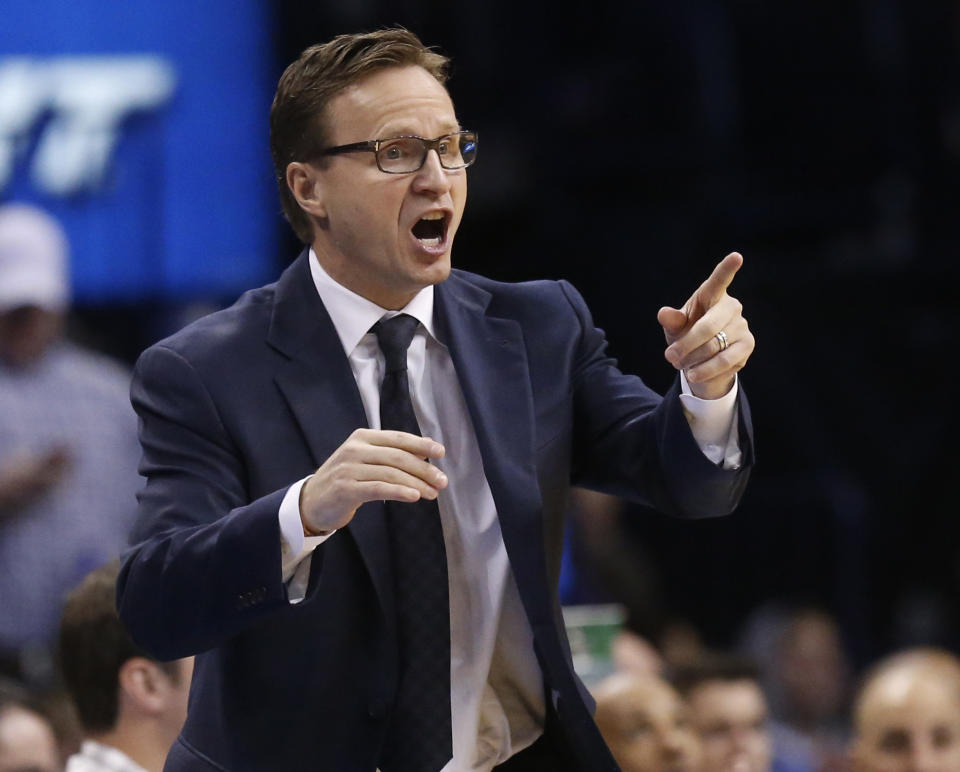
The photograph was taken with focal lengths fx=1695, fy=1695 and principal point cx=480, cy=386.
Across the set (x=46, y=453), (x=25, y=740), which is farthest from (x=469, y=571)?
(x=46, y=453)

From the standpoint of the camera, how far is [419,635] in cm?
231

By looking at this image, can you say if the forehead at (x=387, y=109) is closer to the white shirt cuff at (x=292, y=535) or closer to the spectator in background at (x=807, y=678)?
the white shirt cuff at (x=292, y=535)

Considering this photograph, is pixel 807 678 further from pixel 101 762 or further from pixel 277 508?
pixel 277 508

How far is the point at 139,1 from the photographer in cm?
776

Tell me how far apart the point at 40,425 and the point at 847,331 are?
145 inches

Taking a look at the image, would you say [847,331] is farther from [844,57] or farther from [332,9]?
[332,9]

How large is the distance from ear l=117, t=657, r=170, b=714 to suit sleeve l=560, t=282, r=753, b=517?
1.19 metres

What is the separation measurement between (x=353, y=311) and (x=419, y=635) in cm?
47

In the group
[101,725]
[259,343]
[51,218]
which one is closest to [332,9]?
[51,218]

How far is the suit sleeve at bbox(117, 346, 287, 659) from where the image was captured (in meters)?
2.11

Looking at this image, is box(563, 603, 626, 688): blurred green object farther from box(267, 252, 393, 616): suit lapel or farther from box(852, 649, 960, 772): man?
box(267, 252, 393, 616): suit lapel

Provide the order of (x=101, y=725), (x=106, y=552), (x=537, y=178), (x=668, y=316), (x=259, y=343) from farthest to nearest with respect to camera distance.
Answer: (x=537, y=178)
(x=106, y=552)
(x=101, y=725)
(x=259, y=343)
(x=668, y=316)

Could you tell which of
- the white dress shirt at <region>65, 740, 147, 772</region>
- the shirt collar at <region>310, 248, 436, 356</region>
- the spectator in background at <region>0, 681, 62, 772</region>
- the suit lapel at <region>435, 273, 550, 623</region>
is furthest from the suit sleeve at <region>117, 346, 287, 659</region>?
the spectator in background at <region>0, 681, 62, 772</region>

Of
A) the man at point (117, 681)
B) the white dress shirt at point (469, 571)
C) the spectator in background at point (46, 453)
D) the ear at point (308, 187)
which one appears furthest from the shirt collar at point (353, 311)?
the spectator in background at point (46, 453)
